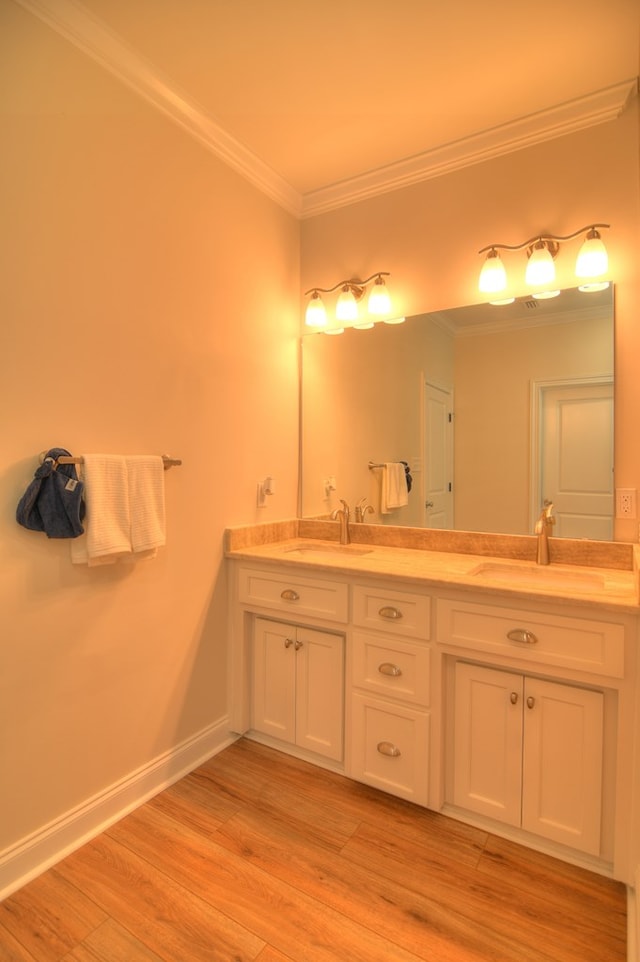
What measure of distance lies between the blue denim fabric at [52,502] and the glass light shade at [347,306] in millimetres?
1517

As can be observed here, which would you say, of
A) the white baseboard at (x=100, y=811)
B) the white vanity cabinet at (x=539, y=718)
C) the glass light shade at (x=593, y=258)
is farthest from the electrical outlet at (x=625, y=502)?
the white baseboard at (x=100, y=811)

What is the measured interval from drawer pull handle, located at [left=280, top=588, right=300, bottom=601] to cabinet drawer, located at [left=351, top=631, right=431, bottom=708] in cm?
29

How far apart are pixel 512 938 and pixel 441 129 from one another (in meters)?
2.82

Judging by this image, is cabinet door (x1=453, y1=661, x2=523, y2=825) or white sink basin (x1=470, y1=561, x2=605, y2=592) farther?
white sink basin (x1=470, y1=561, x2=605, y2=592)

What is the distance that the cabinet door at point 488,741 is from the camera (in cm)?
160

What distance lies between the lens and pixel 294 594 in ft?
6.68

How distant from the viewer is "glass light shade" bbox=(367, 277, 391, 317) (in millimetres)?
2369

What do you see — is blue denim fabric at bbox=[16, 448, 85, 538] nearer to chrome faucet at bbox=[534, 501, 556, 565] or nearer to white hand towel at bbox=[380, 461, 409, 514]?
white hand towel at bbox=[380, 461, 409, 514]

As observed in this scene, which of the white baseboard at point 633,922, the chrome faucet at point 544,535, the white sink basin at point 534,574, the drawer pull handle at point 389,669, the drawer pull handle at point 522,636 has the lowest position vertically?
the white baseboard at point 633,922

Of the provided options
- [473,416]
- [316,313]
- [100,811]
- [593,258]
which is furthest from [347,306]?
[100,811]

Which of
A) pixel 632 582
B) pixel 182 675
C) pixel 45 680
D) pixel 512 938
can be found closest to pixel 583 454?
pixel 632 582

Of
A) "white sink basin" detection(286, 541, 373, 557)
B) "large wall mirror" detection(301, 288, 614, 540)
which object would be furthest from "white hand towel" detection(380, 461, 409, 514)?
"white sink basin" detection(286, 541, 373, 557)

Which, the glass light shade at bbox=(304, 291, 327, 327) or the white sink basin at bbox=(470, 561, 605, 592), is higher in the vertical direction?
the glass light shade at bbox=(304, 291, 327, 327)

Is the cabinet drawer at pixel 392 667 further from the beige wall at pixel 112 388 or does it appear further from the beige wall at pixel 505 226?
the beige wall at pixel 505 226
